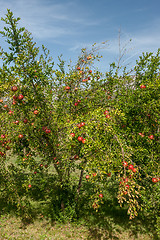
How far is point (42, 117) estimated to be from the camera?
200 inches

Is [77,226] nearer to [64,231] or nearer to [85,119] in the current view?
[64,231]

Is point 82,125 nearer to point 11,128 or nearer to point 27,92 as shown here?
point 27,92

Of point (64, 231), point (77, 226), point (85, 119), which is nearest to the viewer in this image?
point (85, 119)

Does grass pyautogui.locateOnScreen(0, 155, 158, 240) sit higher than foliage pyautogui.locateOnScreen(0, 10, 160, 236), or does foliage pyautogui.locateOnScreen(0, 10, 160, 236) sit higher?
foliage pyautogui.locateOnScreen(0, 10, 160, 236)

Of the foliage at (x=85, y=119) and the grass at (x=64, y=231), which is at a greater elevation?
the foliage at (x=85, y=119)

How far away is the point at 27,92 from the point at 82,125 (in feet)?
5.70

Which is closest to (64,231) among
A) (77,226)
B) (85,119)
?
(77,226)

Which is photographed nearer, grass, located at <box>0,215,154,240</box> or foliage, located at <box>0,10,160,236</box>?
foliage, located at <box>0,10,160,236</box>

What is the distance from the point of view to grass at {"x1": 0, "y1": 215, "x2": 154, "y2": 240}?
6.06 meters

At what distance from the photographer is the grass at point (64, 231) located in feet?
19.9

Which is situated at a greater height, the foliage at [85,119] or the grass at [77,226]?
the foliage at [85,119]

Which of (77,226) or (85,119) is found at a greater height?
(85,119)

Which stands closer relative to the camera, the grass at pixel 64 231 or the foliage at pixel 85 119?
the foliage at pixel 85 119

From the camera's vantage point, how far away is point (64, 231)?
629 centimetres
